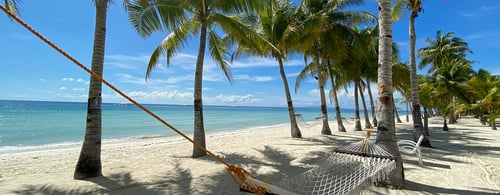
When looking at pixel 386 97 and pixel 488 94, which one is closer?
pixel 386 97

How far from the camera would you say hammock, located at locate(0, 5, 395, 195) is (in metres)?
2.51

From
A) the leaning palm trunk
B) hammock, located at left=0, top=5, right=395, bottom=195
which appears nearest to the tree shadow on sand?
hammock, located at left=0, top=5, right=395, bottom=195

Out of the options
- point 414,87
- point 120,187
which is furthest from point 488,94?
point 120,187

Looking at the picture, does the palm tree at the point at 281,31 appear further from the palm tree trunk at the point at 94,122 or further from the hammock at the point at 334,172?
the hammock at the point at 334,172

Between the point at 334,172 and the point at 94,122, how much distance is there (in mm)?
3904

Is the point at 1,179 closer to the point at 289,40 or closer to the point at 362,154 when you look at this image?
the point at 362,154

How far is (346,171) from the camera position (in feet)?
11.3

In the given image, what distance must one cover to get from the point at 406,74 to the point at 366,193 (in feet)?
39.0

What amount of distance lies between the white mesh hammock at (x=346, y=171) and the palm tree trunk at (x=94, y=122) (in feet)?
10.3

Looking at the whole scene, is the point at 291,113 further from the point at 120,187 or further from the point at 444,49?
the point at 444,49

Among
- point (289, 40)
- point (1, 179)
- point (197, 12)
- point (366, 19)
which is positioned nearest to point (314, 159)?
point (197, 12)

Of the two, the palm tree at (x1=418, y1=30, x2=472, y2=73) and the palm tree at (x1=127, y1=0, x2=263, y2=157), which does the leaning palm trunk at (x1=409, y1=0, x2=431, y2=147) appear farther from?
the palm tree at (x1=418, y1=30, x2=472, y2=73)

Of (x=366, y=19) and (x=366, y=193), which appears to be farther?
(x=366, y=19)

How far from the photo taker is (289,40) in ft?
30.8
